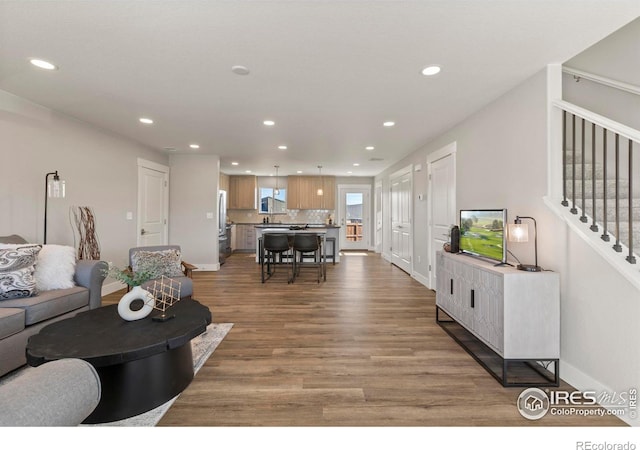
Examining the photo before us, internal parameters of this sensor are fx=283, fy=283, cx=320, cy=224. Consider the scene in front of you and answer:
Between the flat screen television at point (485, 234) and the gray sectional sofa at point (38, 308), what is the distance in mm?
3343

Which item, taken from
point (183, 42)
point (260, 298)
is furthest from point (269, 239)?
point (183, 42)

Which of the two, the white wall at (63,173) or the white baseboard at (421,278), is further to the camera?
the white baseboard at (421,278)

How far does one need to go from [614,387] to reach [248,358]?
102 inches

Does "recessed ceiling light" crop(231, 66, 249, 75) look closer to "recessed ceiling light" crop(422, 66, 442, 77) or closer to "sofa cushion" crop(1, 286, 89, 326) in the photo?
"recessed ceiling light" crop(422, 66, 442, 77)

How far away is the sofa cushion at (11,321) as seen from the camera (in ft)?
6.56

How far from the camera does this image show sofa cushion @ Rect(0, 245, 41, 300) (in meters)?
2.31

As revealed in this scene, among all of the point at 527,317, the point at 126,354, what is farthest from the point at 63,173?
the point at 527,317

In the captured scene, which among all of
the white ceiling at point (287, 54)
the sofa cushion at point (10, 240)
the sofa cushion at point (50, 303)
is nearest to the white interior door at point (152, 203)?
the white ceiling at point (287, 54)

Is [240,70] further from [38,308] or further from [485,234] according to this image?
[485,234]

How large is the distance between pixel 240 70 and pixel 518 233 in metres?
2.73

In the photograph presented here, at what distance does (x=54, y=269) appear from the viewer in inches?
106

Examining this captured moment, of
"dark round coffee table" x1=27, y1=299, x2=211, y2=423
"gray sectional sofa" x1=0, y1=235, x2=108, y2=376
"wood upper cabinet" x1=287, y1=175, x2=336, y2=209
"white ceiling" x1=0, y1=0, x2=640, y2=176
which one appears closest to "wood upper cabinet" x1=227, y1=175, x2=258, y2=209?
"wood upper cabinet" x1=287, y1=175, x2=336, y2=209

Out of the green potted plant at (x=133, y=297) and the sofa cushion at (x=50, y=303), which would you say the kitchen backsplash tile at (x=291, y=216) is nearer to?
the sofa cushion at (x=50, y=303)

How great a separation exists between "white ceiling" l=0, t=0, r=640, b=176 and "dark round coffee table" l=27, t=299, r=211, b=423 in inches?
80.5
